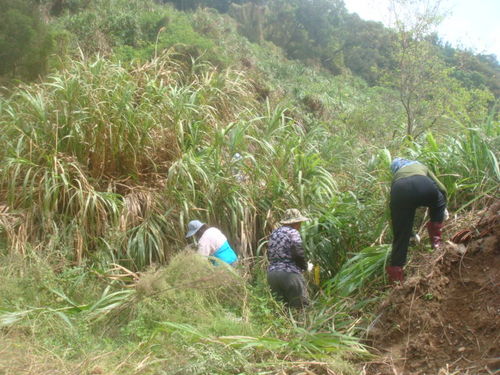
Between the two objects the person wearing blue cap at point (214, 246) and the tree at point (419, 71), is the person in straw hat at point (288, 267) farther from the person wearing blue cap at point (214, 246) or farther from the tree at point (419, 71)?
the tree at point (419, 71)

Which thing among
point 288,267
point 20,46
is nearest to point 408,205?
point 288,267

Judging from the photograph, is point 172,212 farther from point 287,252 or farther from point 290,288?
point 290,288

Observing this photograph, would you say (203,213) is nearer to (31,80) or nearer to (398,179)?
(398,179)

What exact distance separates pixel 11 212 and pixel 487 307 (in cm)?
477

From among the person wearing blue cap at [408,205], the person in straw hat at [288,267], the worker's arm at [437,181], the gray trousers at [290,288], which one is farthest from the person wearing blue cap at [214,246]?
the worker's arm at [437,181]

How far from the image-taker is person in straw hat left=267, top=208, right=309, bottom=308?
15.1 feet

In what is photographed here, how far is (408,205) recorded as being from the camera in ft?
13.5

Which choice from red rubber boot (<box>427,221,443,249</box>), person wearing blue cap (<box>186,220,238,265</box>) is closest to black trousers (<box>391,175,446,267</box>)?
red rubber boot (<box>427,221,443,249</box>)

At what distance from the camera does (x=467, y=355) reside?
9.57 feet

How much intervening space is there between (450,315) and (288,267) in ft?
5.57

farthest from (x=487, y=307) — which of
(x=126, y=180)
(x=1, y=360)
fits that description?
(x=126, y=180)

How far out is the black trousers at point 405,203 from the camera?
4094 mm

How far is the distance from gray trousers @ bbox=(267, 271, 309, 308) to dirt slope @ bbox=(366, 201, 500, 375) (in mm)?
1103

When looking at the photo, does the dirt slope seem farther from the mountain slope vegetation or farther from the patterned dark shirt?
the patterned dark shirt
